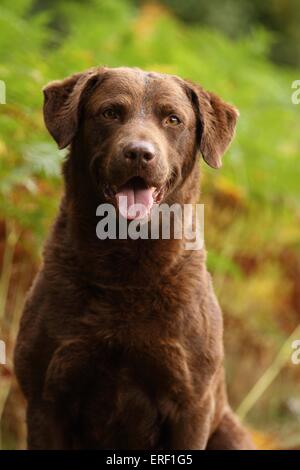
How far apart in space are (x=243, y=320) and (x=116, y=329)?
12.3 ft

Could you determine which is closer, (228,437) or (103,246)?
(103,246)

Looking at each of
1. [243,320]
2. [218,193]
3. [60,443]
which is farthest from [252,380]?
[60,443]

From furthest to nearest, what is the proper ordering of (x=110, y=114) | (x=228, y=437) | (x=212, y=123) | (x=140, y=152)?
(x=228, y=437) → (x=212, y=123) → (x=110, y=114) → (x=140, y=152)

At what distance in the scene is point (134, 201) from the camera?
4.20 m

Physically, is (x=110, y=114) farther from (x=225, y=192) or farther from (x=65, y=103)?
(x=225, y=192)

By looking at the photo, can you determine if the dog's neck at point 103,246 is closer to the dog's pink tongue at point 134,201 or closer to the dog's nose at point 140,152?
the dog's pink tongue at point 134,201

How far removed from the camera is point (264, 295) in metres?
8.18

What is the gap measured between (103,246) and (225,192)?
130 inches

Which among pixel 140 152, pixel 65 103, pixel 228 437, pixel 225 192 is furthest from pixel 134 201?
pixel 225 192

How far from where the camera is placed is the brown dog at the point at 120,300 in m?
4.29

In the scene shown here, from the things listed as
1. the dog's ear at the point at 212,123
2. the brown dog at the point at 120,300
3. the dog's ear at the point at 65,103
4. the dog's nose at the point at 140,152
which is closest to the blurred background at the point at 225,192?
the dog's ear at the point at 65,103

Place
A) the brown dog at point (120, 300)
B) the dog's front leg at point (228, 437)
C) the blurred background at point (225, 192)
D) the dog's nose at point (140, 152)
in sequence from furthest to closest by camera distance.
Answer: the blurred background at point (225, 192)
the dog's front leg at point (228, 437)
the brown dog at point (120, 300)
the dog's nose at point (140, 152)

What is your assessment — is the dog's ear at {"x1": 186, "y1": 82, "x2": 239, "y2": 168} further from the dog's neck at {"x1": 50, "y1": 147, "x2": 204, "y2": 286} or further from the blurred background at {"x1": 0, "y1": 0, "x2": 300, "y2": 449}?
the blurred background at {"x1": 0, "y1": 0, "x2": 300, "y2": 449}

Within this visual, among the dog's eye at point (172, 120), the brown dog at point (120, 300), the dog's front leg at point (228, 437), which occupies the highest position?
the dog's eye at point (172, 120)
